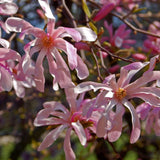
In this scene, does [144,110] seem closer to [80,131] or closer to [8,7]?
[80,131]

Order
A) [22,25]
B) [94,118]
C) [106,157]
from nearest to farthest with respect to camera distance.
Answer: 1. [22,25]
2. [94,118]
3. [106,157]

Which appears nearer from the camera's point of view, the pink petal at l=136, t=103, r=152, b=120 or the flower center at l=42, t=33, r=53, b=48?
the flower center at l=42, t=33, r=53, b=48

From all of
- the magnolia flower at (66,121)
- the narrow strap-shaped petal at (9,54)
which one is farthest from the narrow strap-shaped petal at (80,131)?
the narrow strap-shaped petal at (9,54)

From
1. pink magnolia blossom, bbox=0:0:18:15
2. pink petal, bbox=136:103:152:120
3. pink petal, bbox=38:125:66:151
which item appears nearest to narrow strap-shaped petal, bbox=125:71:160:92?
pink petal, bbox=136:103:152:120

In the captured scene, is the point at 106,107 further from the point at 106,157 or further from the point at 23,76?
the point at 106,157

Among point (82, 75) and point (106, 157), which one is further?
point (106, 157)

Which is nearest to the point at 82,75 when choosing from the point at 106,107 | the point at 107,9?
the point at 106,107

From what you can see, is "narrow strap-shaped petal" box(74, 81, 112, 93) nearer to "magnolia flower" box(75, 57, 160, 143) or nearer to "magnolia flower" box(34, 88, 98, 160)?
"magnolia flower" box(75, 57, 160, 143)
